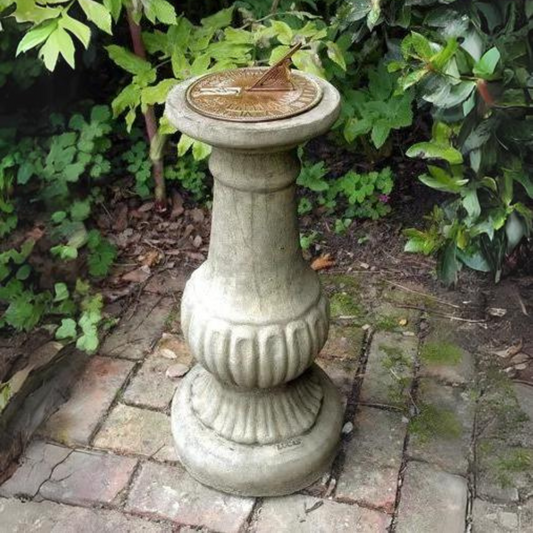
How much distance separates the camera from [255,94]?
2.15 m

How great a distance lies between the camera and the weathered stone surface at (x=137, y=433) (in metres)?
2.67

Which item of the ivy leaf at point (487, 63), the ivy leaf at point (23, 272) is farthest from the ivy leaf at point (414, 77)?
the ivy leaf at point (23, 272)

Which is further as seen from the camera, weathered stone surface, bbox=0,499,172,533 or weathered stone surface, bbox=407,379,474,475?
weathered stone surface, bbox=407,379,474,475

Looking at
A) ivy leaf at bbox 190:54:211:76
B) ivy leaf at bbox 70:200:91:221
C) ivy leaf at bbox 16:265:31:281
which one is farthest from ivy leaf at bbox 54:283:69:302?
ivy leaf at bbox 190:54:211:76

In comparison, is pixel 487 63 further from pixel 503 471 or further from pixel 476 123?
pixel 503 471

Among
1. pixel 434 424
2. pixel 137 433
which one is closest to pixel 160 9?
pixel 137 433

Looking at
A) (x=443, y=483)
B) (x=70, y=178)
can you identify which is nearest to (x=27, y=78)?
(x=70, y=178)

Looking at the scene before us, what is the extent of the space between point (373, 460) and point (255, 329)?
70cm

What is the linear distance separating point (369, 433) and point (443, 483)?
310 mm

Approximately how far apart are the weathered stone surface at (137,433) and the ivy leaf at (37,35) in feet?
4.19

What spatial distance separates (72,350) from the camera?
9.96 feet

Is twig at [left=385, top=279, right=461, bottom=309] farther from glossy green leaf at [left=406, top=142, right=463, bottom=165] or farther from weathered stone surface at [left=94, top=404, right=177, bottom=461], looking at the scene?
weathered stone surface at [left=94, top=404, right=177, bottom=461]

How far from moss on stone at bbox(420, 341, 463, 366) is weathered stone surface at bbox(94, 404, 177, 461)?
1.02 metres

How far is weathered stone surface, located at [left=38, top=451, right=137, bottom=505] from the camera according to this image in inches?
99.0
